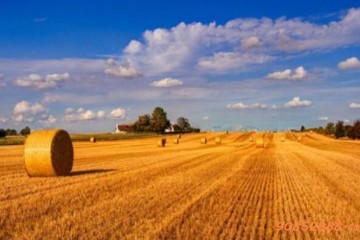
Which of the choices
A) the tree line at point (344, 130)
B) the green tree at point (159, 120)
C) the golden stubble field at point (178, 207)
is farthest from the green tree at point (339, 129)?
the golden stubble field at point (178, 207)

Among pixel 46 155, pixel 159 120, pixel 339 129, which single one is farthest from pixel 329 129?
pixel 46 155

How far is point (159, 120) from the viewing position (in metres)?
136

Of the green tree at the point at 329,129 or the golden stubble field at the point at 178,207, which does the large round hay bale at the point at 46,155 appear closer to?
the golden stubble field at the point at 178,207

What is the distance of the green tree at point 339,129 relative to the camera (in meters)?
108

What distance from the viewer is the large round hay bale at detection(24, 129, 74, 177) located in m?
19.2

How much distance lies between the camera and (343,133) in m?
108

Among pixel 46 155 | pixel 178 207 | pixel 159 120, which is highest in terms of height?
pixel 159 120

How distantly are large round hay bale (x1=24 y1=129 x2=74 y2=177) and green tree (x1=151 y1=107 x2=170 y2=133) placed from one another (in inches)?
4439

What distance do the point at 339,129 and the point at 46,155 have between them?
98810 mm

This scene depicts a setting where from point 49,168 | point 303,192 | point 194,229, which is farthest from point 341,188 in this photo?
point 49,168

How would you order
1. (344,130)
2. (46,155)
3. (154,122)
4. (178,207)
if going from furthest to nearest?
(154,122) < (344,130) < (46,155) < (178,207)

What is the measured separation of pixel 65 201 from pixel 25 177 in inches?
276

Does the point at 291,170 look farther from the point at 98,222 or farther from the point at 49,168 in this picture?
the point at 98,222

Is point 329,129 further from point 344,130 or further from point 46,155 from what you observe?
point 46,155
